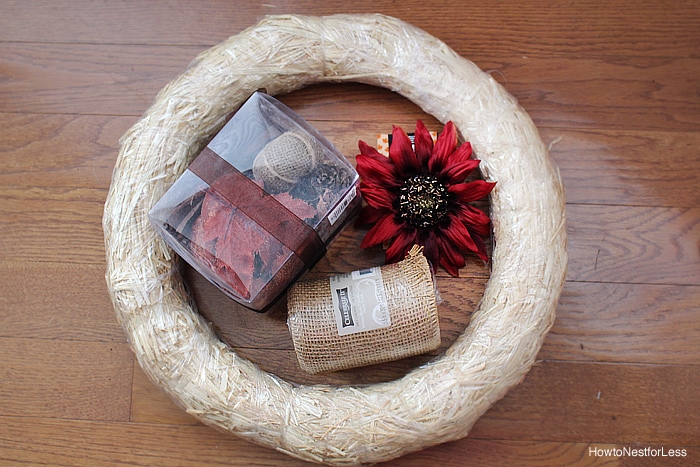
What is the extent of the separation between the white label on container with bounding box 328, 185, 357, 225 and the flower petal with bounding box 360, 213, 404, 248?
0.25 feet

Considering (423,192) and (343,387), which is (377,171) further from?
(343,387)

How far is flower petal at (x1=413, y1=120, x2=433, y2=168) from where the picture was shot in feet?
3.06

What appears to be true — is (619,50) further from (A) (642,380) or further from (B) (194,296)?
(B) (194,296)

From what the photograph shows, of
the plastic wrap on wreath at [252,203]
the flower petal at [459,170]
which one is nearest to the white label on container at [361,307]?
the plastic wrap on wreath at [252,203]

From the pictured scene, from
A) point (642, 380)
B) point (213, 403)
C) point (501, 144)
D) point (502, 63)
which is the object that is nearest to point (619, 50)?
point (502, 63)

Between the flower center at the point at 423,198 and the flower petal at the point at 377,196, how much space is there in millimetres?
24

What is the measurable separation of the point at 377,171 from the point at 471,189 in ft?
0.53

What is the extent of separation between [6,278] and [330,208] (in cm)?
73

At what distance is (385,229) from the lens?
37.4 inches

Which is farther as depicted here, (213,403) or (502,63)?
(502,63)

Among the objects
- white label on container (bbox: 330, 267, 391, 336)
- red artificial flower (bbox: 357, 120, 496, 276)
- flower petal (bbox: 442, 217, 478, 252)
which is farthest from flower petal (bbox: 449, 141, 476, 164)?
white label on container (bbox: 330, 267, 391, 336)

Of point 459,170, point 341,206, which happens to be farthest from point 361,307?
point 459,170

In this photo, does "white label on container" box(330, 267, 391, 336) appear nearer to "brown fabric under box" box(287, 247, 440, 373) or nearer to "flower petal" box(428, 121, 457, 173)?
"brown fabric under box" box(287, 247, 440, 373)

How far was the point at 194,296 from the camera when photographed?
1.04 metres
